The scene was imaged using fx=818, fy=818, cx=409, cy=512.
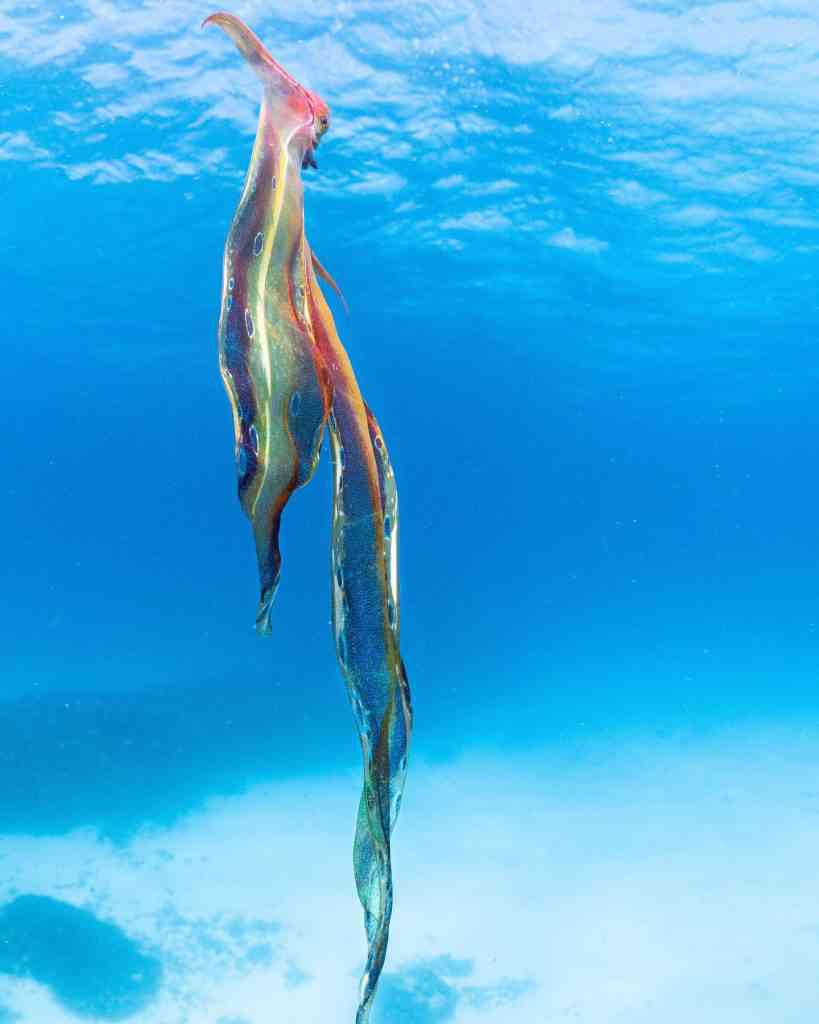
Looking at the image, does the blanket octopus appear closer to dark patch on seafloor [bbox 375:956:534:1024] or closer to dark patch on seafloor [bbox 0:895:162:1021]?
dark patch on seafloor [bbox 375:956:534:1024]

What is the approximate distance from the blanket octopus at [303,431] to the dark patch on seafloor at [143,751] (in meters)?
17.7

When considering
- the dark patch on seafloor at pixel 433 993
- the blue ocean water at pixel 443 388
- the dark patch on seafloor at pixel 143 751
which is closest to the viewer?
the dark patch on seafloor at pixel 433 993

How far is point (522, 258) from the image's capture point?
24031 millimetres

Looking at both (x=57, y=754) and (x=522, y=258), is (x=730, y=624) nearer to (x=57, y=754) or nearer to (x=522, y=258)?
(x=522, y=258)

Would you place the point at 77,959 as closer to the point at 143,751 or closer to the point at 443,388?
the point at 143,751

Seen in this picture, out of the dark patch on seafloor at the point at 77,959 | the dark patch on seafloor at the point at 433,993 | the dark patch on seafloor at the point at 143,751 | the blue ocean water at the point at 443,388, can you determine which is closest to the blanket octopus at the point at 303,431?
the blue ocean water at the point at 443,388

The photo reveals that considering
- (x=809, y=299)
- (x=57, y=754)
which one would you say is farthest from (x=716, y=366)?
(x=57, y=754)

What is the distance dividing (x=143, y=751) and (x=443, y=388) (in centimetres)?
2635

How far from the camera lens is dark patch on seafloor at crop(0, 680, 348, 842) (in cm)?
1773

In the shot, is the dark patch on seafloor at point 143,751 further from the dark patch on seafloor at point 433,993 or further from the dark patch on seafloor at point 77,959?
the dark patch on seafloor at point 433,993

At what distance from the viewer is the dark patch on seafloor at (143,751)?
17.7 m

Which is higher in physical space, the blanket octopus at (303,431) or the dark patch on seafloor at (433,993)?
the blanket octopus at (303,431)

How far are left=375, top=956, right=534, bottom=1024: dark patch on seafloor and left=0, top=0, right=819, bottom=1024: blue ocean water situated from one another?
0.14 ft

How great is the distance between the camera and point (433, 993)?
38.0 feet
